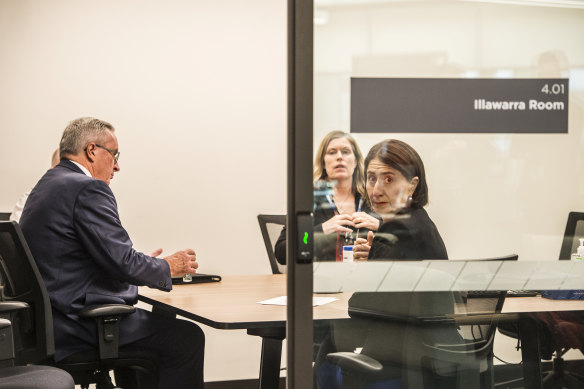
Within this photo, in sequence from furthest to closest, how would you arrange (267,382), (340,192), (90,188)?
(267,382) → (90,188) → (340,192)

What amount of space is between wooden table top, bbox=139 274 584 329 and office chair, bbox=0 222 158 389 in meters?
0.24

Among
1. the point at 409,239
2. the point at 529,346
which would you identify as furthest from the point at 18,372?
the point at 529,346

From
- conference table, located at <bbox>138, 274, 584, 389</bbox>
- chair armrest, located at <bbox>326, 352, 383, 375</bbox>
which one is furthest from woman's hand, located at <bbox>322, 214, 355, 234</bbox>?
chair armrest, located at <bbox>326, 352, 383, 375</bbox>

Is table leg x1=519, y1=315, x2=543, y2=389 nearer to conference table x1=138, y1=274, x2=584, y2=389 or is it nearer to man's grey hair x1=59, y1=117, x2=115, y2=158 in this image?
conference table x1=138, y1=274, x2=584, y2=389

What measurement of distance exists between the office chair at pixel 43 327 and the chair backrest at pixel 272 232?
1.34 m

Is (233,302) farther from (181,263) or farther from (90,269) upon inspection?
(90,269)

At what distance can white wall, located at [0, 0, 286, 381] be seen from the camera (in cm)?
459

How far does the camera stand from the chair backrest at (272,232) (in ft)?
13.8

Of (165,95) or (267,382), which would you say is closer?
(267,382)

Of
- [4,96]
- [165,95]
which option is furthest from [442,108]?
[4,96]

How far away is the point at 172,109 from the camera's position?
478cm

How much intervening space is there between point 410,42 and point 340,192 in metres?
0.45

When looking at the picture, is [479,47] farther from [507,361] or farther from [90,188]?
[90,188]

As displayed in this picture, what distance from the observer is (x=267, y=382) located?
10.4 feet
